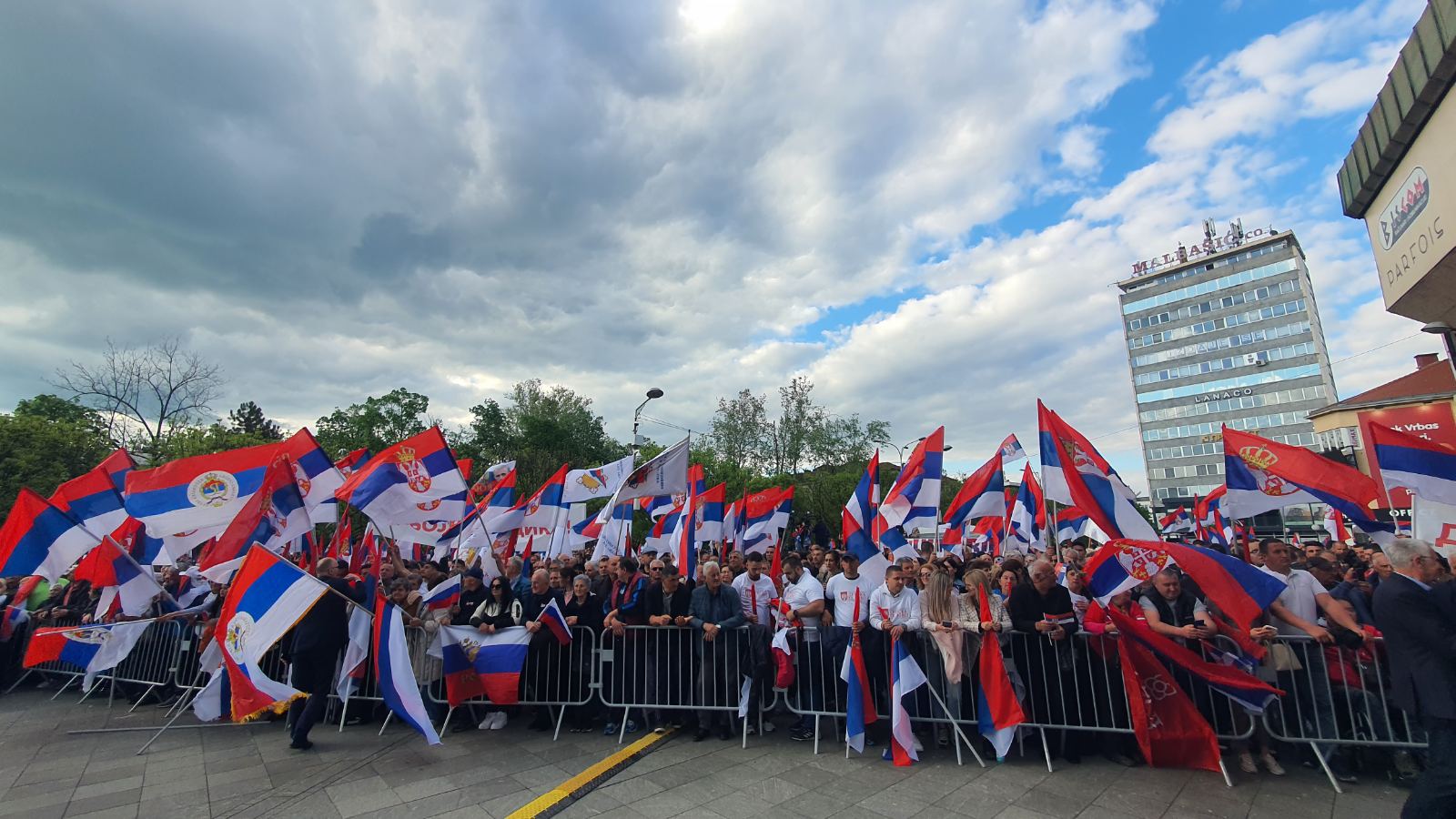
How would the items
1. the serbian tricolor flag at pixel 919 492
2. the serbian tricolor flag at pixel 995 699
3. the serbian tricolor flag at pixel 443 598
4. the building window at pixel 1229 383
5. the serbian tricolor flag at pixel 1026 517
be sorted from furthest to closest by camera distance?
1. the building window at pixel 1229 383
2. the serbian tricolor flag at pixel 1026 517
3. the serbian tricolor flag at pixel 919 492
4. the serbian tricolor flag at pixel 443 598
5. the serbian tricolor flag at pixel 995 699

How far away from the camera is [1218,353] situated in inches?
3664

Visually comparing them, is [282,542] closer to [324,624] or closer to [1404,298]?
[324,624]

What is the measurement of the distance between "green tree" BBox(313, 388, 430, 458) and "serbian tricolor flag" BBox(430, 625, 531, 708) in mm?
41766

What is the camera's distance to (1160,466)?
316 ft

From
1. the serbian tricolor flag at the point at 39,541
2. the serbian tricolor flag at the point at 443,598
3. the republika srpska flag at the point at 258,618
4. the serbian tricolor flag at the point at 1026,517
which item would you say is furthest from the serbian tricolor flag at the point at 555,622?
the serbian tricolor flag at the point at 1026,517

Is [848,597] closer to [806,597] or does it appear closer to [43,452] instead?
[806,597]

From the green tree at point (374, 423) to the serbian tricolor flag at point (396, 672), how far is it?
42295 mm

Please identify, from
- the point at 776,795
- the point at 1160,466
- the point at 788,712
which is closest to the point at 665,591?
the point at 788,712

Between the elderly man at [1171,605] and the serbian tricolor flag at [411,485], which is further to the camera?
the serbian tricolor flag at [411,485]

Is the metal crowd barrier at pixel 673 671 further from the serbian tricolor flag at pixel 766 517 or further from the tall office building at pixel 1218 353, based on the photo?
the tall office building at pixel 1218 353

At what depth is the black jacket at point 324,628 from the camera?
6.64 meters

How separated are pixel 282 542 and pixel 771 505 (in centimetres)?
995

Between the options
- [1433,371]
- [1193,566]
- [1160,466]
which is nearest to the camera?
[1193,566]

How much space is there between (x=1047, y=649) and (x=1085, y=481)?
255cm
